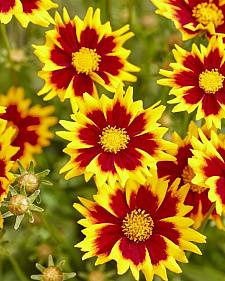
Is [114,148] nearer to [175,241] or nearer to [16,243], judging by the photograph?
[175,241]

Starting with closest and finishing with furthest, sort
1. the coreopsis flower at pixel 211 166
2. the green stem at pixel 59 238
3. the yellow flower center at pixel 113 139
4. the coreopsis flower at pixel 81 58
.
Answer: the coreopsis flower at pixel 211 166 < the yellow flower center at pixel 113 139 < the coreopsis flower at pixel 81 58 < the green stem at pixel 59 238

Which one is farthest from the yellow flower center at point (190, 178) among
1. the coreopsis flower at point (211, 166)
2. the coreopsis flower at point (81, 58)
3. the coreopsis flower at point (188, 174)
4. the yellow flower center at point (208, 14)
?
the yellow flower center at point (208, 14)

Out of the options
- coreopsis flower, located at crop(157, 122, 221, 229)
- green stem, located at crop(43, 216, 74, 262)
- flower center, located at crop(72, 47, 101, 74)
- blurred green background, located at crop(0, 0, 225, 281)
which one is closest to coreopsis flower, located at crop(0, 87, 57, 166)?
blurred green background, located at crop(0, 0, 225, 281)

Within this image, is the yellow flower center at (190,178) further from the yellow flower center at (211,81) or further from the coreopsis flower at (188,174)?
the yellow flower center at (211,81)

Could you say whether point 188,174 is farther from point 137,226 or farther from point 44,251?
point 44,251

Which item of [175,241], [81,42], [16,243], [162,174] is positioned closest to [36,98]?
[16,243]

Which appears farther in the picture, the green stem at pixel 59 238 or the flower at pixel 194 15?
the green stem at pixel 59 238

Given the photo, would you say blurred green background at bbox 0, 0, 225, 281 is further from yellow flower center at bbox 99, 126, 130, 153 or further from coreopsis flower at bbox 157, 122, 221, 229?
yellow flower center at bbox 99, 126, 130, 153
